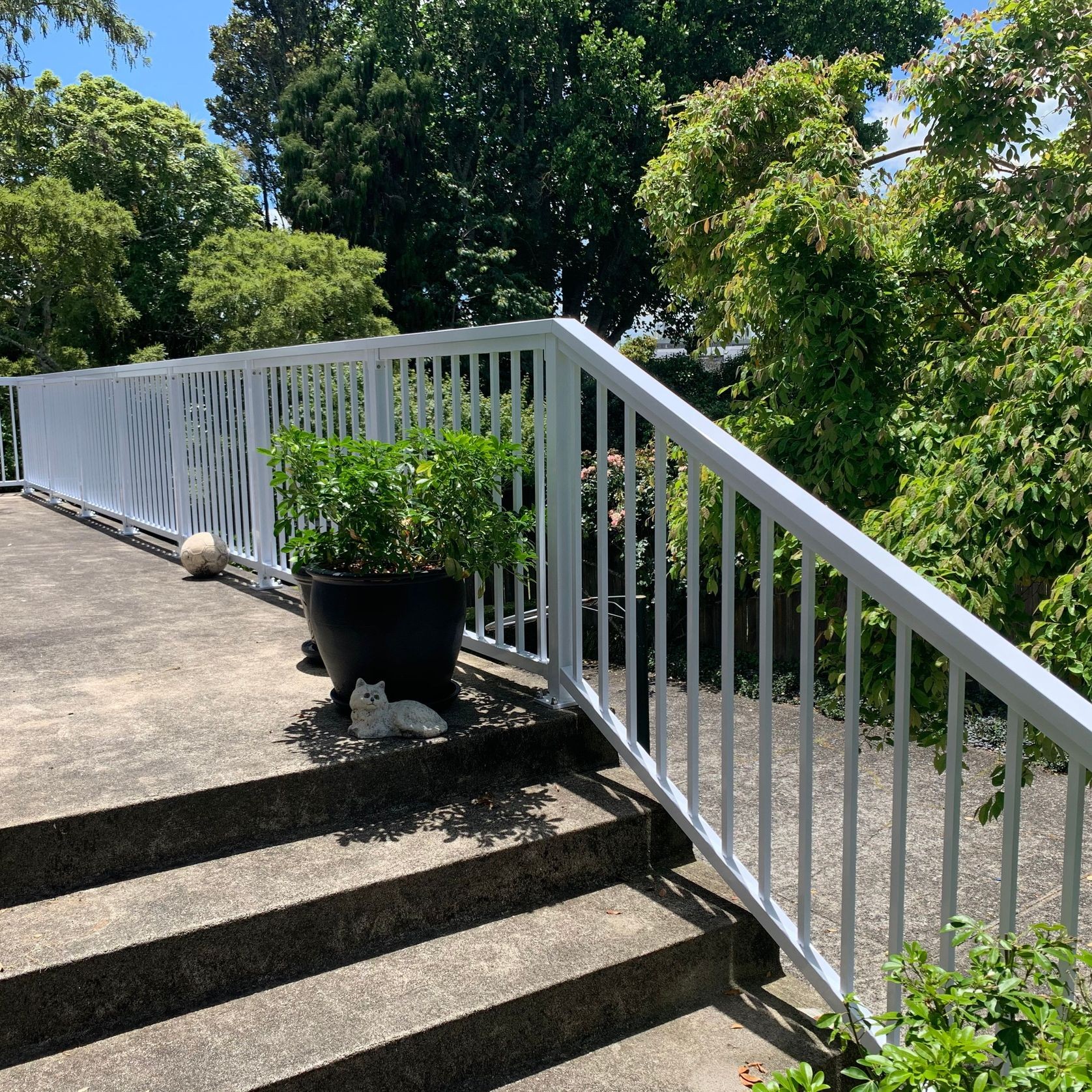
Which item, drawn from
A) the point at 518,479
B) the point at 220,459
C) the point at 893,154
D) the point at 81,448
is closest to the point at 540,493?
the point at 518,479

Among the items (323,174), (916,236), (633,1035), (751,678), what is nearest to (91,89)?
(323,174)

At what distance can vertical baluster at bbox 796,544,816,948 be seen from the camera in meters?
2.00

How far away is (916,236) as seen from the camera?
17.7ft

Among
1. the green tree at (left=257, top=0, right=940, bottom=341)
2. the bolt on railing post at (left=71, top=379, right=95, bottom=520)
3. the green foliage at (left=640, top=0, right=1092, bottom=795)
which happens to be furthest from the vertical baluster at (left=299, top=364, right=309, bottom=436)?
the green tree at (left=257, top=0, right=940, bottom=341)

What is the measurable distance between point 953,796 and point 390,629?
5.17 feet

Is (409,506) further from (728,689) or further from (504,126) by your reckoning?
(504,126)

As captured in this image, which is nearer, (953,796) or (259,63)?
(953,796)

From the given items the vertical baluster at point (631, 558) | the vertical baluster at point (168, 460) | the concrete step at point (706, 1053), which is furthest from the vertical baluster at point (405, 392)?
the vertical baluster at point (168, 460)

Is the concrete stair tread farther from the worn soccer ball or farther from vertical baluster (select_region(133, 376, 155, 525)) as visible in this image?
vertical baluster (select_region(133, 376, 155, 525))

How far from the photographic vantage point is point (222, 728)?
283cm

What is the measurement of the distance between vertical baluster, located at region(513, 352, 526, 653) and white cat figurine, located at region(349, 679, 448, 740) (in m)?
0.53

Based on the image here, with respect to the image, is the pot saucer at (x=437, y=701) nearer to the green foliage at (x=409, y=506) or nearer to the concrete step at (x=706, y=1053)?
the green foliage at (x=409, y=506)

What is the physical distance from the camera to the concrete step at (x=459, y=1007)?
1.86 meters

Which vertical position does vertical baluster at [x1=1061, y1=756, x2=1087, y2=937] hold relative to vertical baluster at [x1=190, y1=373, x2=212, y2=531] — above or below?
below
